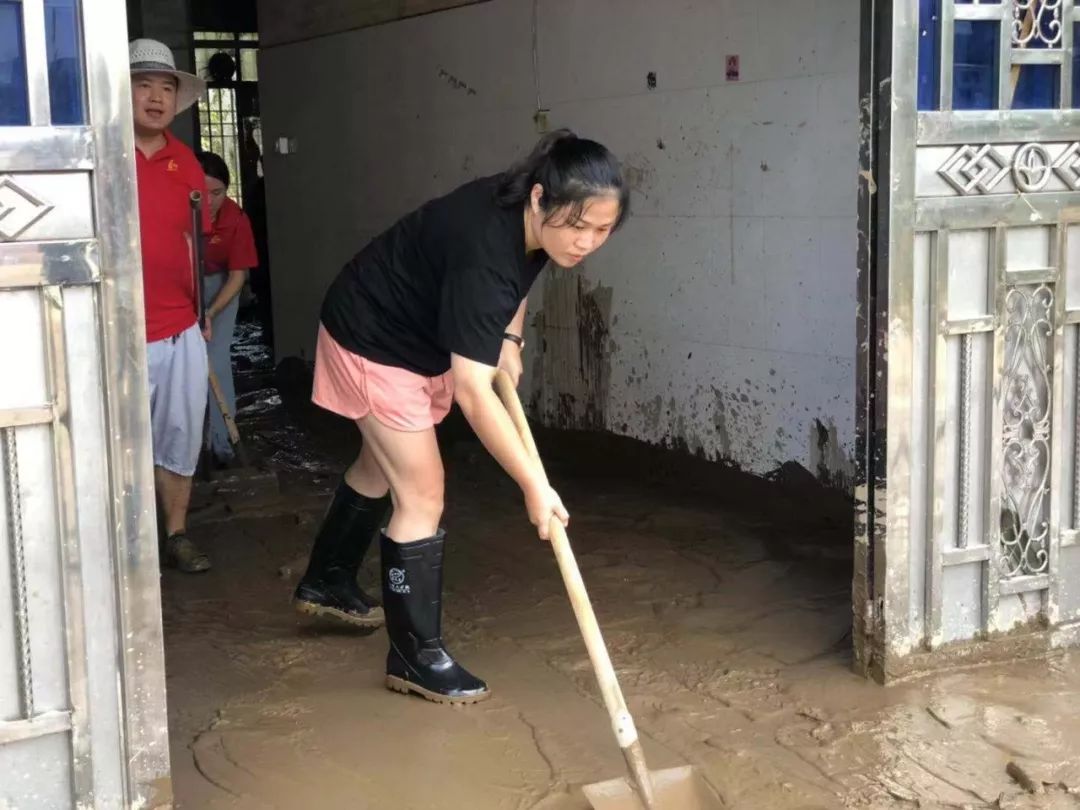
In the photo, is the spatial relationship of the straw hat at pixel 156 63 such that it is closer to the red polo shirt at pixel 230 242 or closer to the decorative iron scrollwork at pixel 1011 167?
the red polo shirt at pixel 230 242

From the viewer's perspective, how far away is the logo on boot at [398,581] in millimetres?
3406

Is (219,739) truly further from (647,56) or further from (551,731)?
(647,56)

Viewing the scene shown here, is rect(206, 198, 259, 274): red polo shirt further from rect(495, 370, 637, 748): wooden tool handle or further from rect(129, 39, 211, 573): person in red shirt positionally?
rect(495, 370, 637, 748): wooden tool handle

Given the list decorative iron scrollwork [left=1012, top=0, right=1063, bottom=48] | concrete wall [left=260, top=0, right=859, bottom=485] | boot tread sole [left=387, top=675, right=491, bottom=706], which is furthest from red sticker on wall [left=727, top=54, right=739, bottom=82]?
boot tread sole [left=387, top=675, right=491, bottom=706]

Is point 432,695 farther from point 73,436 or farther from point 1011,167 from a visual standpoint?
point 1011,167

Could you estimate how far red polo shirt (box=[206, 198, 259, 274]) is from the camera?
5.92 m

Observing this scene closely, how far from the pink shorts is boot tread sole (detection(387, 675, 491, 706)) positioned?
685mm

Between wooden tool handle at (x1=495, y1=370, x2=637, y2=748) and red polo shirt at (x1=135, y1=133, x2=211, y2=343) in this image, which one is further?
red polo shirt at (x1=135, y1=133, x2=211, y2=343)

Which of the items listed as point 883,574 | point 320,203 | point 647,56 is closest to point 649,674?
point 883,574

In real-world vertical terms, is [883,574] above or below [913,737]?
above

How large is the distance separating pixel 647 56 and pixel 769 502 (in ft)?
6.78

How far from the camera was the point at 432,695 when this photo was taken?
342 centimetres

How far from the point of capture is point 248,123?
1246 centimetres

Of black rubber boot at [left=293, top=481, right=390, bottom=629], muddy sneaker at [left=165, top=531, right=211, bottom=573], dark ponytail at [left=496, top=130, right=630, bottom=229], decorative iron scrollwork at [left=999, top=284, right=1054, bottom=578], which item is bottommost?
muddy sneaker at [left=165, top=531, right=211, bottom=573]
